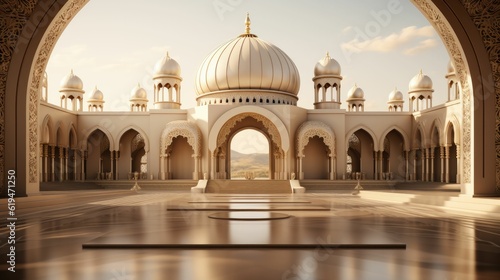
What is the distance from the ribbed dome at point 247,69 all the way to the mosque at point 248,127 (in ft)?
0.14

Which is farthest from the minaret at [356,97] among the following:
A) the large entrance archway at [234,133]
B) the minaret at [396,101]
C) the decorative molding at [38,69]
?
the decorative molding at [38,69]

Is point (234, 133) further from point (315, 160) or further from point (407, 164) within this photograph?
point (407, 164)

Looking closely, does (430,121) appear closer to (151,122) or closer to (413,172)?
(413,172)

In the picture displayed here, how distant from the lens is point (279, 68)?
57.5ft

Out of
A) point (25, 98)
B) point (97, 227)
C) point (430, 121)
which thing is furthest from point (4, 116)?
point (430, 121)

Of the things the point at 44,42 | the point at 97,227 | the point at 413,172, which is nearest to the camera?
the point at 97,227

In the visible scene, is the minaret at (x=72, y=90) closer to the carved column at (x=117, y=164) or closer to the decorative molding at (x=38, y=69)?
the carved column at (x=117, y=164)

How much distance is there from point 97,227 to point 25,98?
136 inches

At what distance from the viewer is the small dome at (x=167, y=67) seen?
1859cm

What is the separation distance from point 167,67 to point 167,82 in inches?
26.3

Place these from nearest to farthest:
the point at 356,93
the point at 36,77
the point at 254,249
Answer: the point at 254,249
the point at 36,77
the point at 356,93

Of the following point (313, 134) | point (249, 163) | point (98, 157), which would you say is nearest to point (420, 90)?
point (313, 134)

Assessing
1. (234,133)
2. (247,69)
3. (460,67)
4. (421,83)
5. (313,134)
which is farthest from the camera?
(421,83)

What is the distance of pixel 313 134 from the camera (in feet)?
52.7
